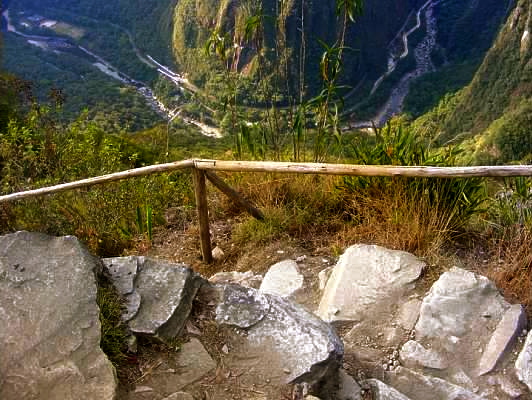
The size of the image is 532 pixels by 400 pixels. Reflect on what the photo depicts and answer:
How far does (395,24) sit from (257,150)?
8072 cm

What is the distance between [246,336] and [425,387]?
2.59ft

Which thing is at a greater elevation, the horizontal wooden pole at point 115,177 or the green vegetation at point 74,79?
the horizontal wooden pole at point 115,177

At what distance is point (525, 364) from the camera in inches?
87.0

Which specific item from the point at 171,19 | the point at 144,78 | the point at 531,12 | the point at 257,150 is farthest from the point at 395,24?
the point at 257,150

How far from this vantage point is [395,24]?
78.4 m

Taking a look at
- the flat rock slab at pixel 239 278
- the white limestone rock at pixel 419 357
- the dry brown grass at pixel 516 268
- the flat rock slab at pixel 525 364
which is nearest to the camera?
the flat rock slab at pixel 525 364

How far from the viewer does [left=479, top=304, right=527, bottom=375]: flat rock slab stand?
2.27 metres

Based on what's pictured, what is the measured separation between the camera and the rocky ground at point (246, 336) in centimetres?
184

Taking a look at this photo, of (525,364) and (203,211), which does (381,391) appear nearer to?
(525,364)

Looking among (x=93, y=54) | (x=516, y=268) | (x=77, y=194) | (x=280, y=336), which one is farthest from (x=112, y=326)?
(x=93, y=54)

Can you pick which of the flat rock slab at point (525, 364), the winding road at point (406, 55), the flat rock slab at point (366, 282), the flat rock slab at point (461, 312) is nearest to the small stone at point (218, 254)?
the flat rock slab at point (366, 282)

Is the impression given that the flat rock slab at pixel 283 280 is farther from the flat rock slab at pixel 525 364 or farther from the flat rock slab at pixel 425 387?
the flat rock slab at pixel 525 364

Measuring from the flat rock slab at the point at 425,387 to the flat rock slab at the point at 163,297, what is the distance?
0.95 m

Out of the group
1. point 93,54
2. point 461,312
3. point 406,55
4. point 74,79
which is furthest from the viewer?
point 406,55
